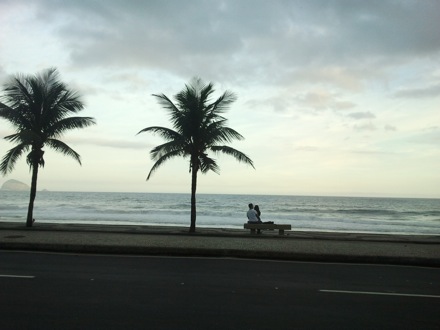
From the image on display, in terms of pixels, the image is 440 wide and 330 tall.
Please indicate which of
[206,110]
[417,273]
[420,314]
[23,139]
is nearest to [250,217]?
[206,110]

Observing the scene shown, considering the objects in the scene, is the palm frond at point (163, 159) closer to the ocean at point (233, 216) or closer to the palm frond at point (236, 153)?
the palm frond at point (236, 153)

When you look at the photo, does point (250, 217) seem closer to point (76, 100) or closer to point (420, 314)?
point (76, 100)

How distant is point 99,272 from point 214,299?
3134 mm

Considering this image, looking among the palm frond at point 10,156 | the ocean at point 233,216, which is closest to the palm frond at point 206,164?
the palm frond at point 10,156

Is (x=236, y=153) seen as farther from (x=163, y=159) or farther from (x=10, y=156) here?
(x=10, y=156)

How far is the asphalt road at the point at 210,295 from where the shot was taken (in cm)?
504

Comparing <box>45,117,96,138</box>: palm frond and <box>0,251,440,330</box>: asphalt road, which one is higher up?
<box>45,117,96,138</box>: palm frond

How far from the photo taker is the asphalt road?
5.04 m

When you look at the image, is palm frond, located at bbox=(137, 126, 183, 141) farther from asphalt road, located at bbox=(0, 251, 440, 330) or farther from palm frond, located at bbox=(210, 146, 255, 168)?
asphalt road, located at bbox=(0, 251, 440, 330)

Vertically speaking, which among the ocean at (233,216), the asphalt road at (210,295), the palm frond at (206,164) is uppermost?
the palm frond at (206,164)

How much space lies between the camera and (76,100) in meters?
18.1

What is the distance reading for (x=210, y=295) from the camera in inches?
251

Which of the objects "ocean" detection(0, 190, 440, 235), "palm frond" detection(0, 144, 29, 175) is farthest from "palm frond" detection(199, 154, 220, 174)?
"ocean" detection(0, 190, 440, 235)

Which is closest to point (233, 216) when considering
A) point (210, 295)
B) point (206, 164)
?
point (206, 164)
